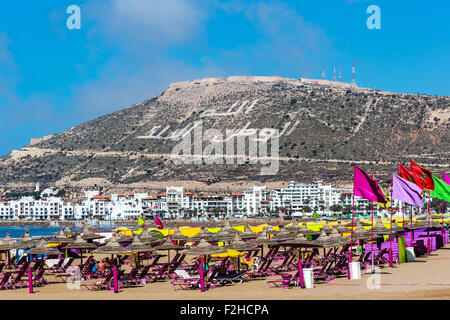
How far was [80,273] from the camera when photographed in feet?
74.4

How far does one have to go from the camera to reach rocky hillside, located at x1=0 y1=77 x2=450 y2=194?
119 metres

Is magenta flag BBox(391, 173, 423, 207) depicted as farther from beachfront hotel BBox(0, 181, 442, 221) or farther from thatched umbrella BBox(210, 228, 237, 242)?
beachfront hotel BBox(0, 181, 442, 221)

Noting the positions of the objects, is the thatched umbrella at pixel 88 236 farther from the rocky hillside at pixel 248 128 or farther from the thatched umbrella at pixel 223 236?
the rocky hillside at pixel 248 128

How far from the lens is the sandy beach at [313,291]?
15.2 meters

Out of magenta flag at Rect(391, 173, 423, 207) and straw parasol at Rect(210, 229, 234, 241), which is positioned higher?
magenta flag at Rect(391, 173, 423, 207)

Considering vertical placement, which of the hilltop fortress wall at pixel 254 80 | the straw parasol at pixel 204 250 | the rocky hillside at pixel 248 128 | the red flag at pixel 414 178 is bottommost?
the straw parasol at pixel 204 250

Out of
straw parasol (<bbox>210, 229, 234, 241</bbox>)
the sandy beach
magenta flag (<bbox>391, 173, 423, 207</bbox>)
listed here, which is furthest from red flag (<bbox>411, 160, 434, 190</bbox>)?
straw parasol (<bbox>210, 229, 234, 241</bbox>)

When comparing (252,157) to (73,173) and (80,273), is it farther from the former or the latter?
(80,273)

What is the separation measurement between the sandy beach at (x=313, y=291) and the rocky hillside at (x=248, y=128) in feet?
290

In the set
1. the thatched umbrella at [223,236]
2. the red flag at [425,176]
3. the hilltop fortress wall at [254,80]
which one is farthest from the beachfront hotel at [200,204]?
the red flag at [425,176]

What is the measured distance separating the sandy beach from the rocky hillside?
88.3 meters

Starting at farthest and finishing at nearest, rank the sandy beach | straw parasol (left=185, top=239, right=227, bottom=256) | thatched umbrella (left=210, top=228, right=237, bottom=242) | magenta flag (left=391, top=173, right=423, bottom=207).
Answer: thatched umbrella (left=210, top=228, right=237, bottom=242)
magenta flag (left=391, top=173, right=423, bottom=207)
straw parasol (left=185, top=239, right=227, bottom=256)
the sandy beach
